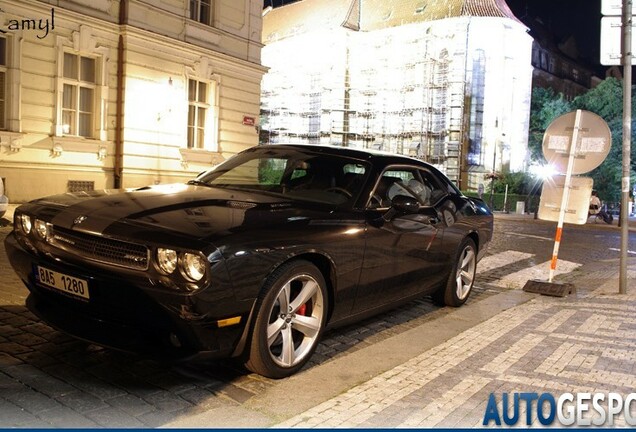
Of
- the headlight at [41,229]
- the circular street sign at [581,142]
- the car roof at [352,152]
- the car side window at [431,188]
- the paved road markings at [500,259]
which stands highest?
the circular street sign at [581,142]

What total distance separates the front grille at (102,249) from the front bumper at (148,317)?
7 cm

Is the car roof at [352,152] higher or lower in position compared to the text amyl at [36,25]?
lower

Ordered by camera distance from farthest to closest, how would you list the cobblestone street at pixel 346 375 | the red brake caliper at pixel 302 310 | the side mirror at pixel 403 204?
the side mirror at pixel 403 204
the red brake caliper at pixel 302 310
the cobblestone street at pixel 346 375

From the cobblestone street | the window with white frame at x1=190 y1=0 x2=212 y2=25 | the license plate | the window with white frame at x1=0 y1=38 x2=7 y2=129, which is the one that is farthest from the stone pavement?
the window with white frame at x1=190 y1=0 x2=212 y2=25

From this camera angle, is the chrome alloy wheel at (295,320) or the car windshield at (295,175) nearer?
the chrome alloy wheel at (295,320)

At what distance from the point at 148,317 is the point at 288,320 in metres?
0.97

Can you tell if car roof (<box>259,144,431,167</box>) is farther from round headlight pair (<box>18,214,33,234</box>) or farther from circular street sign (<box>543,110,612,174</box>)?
circular street sign (<box>543,110,612,174</box>)

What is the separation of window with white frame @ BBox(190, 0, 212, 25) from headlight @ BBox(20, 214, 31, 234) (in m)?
17.0

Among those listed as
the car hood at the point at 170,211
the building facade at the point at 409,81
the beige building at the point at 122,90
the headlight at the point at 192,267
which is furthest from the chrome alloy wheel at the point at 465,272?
the building facade at the point at 409,81

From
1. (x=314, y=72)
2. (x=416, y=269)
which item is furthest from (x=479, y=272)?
(x=314, y=72)

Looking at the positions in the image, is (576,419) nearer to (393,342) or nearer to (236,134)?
(393,342)

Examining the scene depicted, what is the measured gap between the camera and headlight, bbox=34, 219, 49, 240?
4.09 metres

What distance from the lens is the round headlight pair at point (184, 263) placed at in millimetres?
3479

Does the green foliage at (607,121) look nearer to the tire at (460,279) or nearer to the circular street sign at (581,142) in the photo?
the circular street sign at (581,142)
